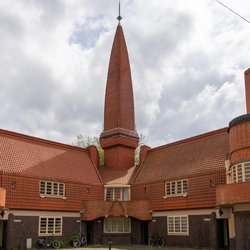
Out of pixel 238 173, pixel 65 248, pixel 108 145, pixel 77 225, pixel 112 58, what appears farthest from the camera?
pixel 112 58

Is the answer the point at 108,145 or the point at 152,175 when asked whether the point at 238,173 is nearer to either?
the point at 152,175

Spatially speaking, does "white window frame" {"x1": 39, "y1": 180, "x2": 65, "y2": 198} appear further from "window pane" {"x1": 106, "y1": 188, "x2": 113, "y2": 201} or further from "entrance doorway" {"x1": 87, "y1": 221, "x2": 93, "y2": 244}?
"window pane" {"x1": 106, "y1": 188, "x2": 113, "y2": 201}

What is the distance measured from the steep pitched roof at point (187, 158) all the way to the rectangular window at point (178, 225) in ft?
10.8

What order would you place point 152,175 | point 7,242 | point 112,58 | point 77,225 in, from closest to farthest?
point 7,242
point 77,225
point 152,175
point 112,58

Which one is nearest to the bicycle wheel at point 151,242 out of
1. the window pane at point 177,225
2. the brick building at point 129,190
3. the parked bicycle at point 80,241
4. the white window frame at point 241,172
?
the brick building at point 129,190

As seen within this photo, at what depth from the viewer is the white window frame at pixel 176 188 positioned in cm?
3262

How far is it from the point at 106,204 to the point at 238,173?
12884 millimetres

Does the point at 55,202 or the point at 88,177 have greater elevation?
the point at 88,177

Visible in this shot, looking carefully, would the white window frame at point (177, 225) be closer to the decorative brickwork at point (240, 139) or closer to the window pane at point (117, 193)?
the window pane at point (117, 193)

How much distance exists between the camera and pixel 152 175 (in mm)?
36750

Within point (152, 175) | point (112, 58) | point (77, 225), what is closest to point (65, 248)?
point (77, 225)

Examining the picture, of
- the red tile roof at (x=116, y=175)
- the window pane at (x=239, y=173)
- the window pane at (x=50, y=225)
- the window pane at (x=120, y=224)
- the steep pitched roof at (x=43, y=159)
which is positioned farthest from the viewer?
the red tile roof at (x=116, y=175)

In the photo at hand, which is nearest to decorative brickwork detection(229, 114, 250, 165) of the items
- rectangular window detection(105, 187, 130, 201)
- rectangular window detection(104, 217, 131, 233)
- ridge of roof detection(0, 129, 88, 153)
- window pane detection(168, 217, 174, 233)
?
window pane detection(168, 217, 174, 233)

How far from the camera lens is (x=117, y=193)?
37.5 meters
